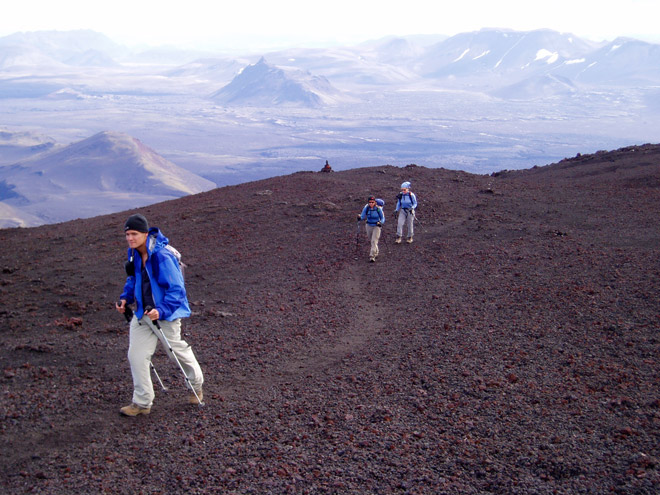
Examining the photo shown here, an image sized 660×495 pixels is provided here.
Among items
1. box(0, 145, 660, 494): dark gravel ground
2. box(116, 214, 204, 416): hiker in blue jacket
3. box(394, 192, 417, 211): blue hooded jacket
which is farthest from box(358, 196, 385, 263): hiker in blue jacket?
box(116, 214, 204, 416): hiker in blue jacket

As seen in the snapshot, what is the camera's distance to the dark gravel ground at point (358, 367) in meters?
5.31

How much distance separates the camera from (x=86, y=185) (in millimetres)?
192625

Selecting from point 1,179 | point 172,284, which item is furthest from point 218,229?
point 1,179

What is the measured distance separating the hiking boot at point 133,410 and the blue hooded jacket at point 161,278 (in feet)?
3.43

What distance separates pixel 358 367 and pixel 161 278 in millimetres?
2963

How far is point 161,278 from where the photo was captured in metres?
5.93

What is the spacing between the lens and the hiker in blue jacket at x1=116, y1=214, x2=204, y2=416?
591 cm

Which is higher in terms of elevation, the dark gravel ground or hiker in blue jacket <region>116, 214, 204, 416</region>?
hiker in blue jacket <region>116, 214, 204, 416</region>

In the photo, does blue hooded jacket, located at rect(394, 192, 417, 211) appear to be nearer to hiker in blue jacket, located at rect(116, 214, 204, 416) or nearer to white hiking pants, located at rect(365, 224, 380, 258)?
white hiking pants, located at rect(365, 224, 380, 258)

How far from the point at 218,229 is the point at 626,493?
45.9 feet

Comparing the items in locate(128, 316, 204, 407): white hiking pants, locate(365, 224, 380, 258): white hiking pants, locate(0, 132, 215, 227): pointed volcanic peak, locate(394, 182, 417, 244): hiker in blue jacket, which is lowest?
locate(0, 132, 215, 227): pointed volcanic peak

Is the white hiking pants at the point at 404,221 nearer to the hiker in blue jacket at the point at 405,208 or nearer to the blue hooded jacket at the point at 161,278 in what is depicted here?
the hiker in blue jacket at the point at 405,208

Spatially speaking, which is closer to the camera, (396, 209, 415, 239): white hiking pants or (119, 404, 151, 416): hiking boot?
(119, 404, 151, 416): hiking boot

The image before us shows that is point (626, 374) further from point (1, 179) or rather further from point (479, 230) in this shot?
point (1, 179)
